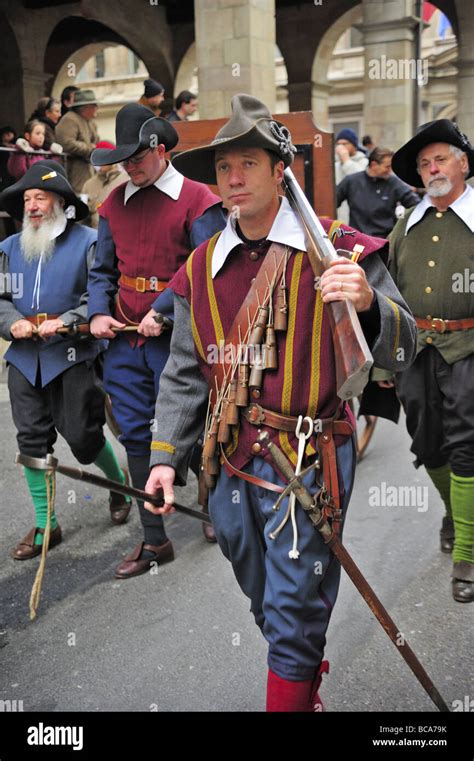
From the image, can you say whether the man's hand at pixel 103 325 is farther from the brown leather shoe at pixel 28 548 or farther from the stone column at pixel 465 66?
the stone column at pixel 465 66

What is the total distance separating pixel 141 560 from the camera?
16.0 ft

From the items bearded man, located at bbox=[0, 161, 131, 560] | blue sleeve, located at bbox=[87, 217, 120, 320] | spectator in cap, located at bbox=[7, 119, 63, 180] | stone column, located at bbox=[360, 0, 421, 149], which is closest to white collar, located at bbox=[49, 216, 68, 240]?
bearded man, located at bbox=[0, 161, 131, 560]

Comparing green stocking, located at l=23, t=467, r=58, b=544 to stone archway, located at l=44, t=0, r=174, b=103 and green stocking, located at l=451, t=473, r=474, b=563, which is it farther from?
stone archway, located at l=44, t=0, r=174, b=103

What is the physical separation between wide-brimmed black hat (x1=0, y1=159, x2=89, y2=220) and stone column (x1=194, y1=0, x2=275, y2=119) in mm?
6013

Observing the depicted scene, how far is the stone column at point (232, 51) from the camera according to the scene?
10422 mm

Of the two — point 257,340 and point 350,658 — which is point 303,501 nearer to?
point 257,340

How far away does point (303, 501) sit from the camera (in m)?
2.72

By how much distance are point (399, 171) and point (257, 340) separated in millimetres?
2158

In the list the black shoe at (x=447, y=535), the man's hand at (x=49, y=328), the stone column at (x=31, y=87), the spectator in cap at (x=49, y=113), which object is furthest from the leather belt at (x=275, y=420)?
the stone column at (x=31, y=87)

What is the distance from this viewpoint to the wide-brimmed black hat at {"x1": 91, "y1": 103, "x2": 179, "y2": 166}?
4.41 meters

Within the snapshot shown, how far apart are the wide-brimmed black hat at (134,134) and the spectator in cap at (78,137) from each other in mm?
6685

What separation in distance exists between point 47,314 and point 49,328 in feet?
0.58

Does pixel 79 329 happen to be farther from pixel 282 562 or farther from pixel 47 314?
pixel 282 562

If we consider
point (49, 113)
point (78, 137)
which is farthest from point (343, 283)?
point (49, 113)
